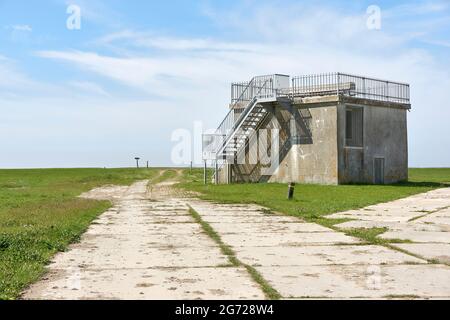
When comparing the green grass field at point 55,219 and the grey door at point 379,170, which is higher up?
the grey door at point 379,170

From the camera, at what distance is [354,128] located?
32.3m

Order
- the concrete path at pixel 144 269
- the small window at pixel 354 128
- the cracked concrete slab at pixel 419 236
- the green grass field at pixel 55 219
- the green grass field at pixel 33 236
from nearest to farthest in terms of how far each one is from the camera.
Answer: the concrete path at pixel 144 269 < the green grass field at pixel 33 236 < the green grass field at pixel 55 219 < the cracked concrete slab at pixel 419 236 < the small window at pixel 354 128

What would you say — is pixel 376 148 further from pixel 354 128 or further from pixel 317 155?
pixel 317 155

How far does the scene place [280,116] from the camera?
3238 centimetres

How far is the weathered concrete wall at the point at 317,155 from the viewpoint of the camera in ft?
99.2

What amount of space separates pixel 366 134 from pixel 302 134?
361 centimetres

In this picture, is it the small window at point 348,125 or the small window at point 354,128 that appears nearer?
the small window at point 354,128

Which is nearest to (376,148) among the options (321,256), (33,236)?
(33,236)

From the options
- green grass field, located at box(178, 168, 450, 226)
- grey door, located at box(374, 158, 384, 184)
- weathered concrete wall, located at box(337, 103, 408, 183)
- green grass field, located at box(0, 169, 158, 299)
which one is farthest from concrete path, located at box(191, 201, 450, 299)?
grey door, located at box(374, 158, 384, 184)

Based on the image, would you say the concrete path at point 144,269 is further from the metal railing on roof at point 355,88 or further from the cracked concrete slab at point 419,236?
the metal railing on roof at point 355,88

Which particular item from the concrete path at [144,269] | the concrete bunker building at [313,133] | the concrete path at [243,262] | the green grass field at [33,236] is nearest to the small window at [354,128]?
the concrete bunker building at [313,133]

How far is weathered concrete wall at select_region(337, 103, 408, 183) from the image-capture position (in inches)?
1205

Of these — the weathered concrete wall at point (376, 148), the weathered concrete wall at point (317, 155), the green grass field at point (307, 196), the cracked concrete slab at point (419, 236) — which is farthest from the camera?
the weathered concrete wall at point (376, 148)
